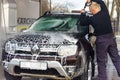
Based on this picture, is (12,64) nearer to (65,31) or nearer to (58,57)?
(58,57)

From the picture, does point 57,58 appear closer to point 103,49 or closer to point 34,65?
point 34,65

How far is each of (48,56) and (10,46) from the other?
0.82 m

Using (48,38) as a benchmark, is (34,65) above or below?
below

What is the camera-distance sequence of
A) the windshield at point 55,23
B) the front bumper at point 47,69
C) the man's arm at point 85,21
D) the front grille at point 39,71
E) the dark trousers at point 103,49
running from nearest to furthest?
the front bumper at point 47,69 → the front grille at point 39,71 → the dark trousers at point 103,49 → the man's arm at point 85,21 → the windshield at point 55,23

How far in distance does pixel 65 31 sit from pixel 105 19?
1.02 meters

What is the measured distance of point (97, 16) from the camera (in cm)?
711

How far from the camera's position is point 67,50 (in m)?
6.71

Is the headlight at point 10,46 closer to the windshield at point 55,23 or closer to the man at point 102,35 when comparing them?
the windshield at point 55,23

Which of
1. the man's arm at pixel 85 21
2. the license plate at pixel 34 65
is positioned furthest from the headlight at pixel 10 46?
the man's arm at pixel 85 21

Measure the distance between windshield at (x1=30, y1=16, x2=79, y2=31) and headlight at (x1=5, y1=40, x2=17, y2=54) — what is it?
1.19 m

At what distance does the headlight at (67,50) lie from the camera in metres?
6.68

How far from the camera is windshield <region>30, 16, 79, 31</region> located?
805 centimetres

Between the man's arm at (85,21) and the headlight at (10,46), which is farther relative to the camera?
the man's arm at (85,21)

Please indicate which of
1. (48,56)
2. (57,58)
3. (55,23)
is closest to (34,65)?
(48,56)
